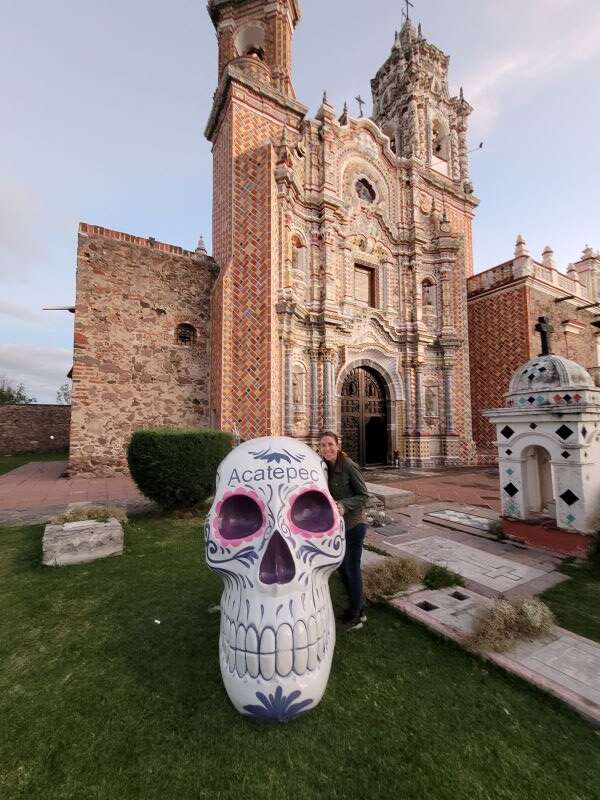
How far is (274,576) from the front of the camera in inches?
71.7

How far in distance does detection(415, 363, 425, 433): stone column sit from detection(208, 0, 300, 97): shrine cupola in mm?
11039

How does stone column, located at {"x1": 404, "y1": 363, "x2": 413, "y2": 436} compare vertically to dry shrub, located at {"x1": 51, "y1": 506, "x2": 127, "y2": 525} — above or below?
above

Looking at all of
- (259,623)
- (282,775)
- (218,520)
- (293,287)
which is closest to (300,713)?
(282,775)

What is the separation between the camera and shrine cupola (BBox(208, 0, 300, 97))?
12383mm

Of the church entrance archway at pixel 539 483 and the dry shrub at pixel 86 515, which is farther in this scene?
the church entrance archway at pixel 539 483

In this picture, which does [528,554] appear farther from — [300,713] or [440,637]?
[300,713]

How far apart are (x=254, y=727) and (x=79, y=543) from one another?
317 cm

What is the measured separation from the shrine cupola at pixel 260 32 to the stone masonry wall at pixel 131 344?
24.8 feet

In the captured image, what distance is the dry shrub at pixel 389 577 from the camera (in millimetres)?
3246

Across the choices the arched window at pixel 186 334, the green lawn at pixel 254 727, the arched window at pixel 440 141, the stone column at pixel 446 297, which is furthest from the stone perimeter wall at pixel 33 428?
the arched window at pixel 440 141

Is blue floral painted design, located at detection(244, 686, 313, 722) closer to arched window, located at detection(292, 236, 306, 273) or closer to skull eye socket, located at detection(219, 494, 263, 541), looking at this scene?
skull eye socket, located at detection(219, 494, 263, 541)

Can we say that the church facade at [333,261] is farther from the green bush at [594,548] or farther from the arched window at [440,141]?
the green bush at [594,548]

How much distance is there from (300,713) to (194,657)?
35.2 inches

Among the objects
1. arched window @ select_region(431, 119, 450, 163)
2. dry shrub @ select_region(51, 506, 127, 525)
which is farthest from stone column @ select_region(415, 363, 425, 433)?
arched window @ select_region(431, 119, 450, 163)
